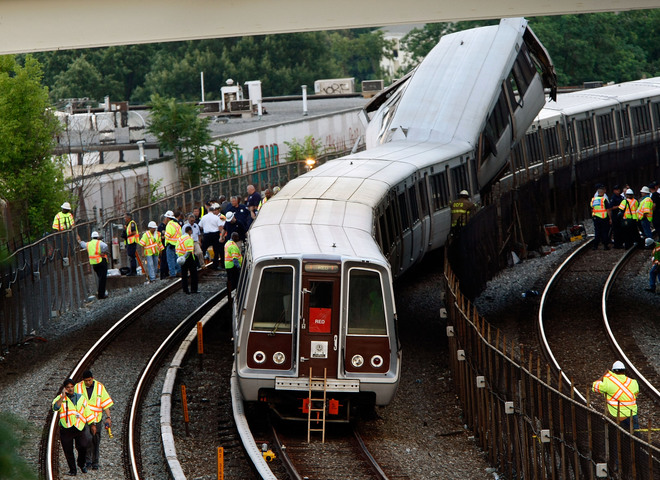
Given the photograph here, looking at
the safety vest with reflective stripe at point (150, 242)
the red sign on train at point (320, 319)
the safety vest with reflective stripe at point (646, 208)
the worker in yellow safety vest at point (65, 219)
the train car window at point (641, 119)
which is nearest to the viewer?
the red sign on train at point (320, 319)

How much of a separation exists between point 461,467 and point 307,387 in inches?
85.0

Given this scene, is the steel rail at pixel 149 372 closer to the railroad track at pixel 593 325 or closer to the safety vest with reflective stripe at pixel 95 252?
the safety vest with reflective stripe at pixel 95 252

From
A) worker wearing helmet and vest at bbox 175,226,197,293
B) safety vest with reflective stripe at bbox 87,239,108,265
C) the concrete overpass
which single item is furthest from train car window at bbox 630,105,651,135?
the concrete overpass

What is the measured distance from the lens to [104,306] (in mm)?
22656

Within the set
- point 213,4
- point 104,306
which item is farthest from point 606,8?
point 104,306

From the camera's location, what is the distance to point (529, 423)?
40.4 ft

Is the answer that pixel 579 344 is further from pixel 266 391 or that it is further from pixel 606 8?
pixel 266 391

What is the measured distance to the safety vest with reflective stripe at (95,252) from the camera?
2270 cm

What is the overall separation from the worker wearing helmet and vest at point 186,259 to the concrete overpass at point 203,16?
637 cm

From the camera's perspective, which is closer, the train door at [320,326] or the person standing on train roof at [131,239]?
the train door at [320,326]

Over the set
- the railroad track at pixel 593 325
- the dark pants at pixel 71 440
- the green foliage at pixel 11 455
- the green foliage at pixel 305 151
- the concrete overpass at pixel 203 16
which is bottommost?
the railroad track at pixel 593 325

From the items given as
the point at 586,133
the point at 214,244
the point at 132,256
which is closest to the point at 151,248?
the point at 132,256

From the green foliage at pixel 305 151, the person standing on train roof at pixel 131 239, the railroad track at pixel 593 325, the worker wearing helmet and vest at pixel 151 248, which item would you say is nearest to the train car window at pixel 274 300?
the railroad track at pixel 593 325

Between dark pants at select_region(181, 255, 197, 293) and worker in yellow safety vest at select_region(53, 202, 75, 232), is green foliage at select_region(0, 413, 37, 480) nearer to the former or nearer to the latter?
dark pants at select_region(181, 255, 197, 293)
